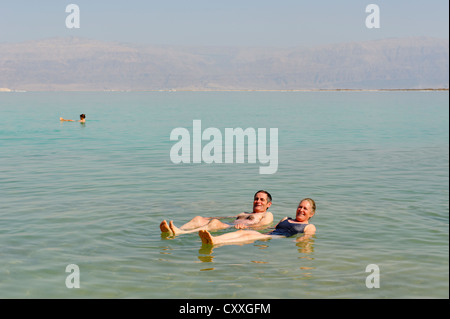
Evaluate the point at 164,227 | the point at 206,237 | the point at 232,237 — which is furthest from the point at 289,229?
the point at 164,227

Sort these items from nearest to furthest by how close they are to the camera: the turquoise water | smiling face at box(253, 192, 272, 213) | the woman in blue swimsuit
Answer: the turquoise water, the woman in blue swimsuit, smiling face at box(253, 192, 272, 213)

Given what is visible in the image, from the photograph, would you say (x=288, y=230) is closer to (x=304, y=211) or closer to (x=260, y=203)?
(x=304, y=211)

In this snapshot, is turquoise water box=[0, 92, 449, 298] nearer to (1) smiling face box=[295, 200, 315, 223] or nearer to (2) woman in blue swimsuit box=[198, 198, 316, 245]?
(2) woman in blue swimsuit box=[198, 198, 316, 245]

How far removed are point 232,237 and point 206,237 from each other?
2.24 ft

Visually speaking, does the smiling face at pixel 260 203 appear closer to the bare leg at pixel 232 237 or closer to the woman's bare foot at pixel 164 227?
the bare leg at pixel 232 237

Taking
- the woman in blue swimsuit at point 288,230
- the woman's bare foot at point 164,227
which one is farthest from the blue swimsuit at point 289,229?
the woman's bare foot at point 164,227

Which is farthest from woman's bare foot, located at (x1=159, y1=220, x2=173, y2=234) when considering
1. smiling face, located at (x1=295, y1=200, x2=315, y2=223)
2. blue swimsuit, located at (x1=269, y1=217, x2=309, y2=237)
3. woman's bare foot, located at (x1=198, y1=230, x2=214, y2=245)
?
smiling face, located at (x1=295, y1=200, x2=315, y2=223)

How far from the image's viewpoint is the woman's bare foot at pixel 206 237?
36.0 feet

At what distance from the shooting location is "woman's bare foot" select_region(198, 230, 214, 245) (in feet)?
36.0

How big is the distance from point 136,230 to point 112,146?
19650 millimetres

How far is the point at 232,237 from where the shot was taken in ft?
37.8
